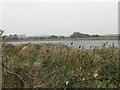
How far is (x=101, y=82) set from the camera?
376cm

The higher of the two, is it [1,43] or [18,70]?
[1,43]

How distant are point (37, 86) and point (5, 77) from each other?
69 cm

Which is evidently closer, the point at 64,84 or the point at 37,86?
the point at 37,86

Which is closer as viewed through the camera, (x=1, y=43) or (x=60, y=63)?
(x=1, y=43)

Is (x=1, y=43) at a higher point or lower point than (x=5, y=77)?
higher

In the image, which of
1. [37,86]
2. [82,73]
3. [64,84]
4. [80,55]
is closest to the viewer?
[37,86]

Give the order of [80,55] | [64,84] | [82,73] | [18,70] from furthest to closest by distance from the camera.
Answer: [80,55] < [82,73] < [18,70] < [64,84]

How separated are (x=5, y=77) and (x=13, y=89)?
13.0 inches

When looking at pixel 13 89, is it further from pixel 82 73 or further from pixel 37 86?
pixel 82 73

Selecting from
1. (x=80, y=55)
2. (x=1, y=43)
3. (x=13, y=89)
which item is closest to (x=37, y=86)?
(x=13, y=89)

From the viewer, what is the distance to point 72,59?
17.8 feet

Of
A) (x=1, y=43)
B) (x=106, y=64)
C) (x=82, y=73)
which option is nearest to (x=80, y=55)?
(x=106, y=64)

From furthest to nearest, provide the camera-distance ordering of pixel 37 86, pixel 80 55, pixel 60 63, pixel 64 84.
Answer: pixel 80 55 < pixel 60 63 < pixel 64 84 < pixel 37 86

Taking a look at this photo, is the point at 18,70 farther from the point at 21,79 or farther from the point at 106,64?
the point at 106,64
